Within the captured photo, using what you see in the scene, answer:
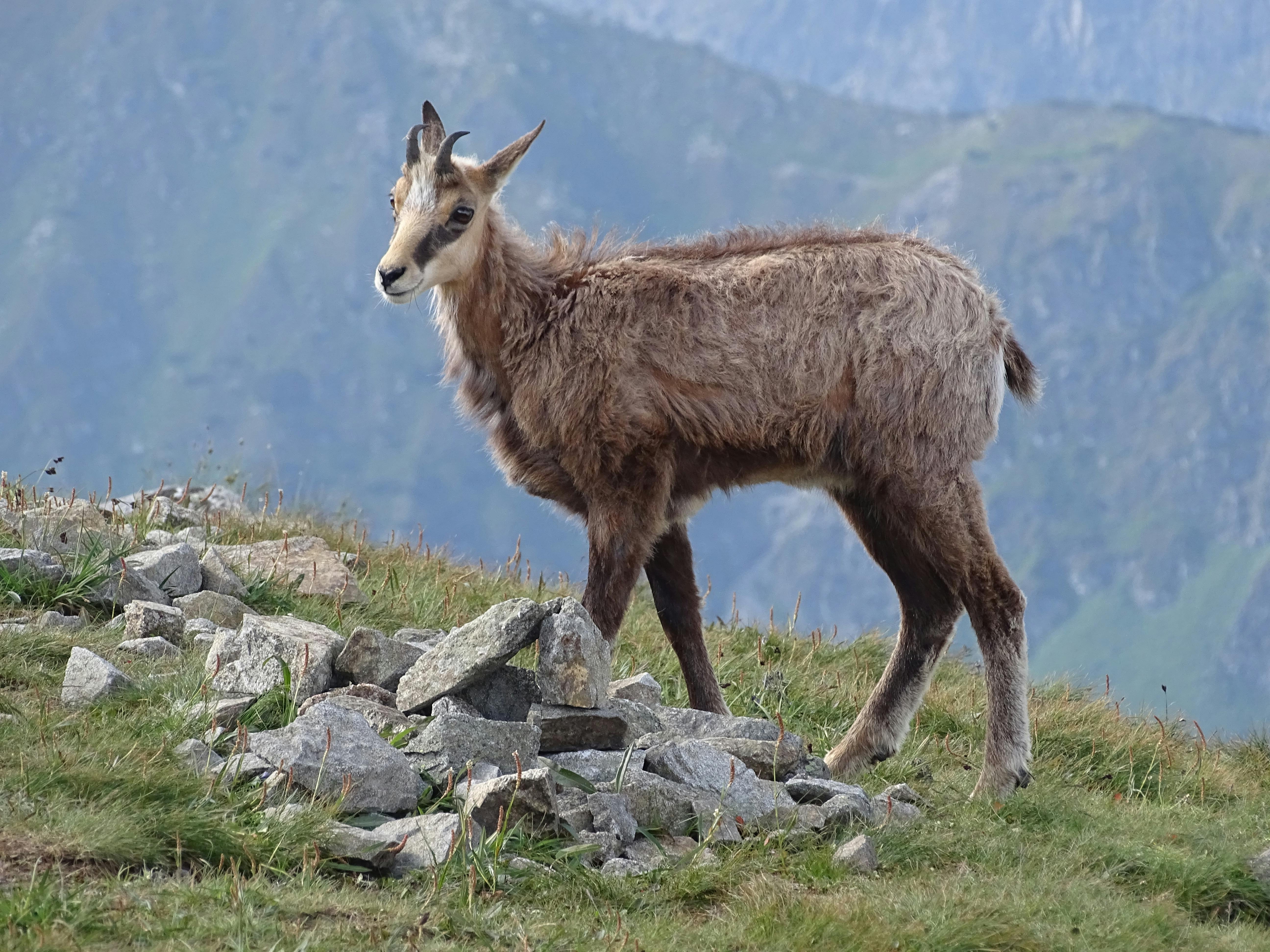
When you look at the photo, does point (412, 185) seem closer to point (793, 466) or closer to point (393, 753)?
point (793, 466)

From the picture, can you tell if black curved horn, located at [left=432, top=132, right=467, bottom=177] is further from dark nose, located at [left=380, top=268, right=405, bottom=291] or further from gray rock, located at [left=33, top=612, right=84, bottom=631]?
gray rock, located at [left=33, top=612, right=84, bottom=631]

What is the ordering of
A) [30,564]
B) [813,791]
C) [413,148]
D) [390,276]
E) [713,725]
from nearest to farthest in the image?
1. [813,791]
2. [713,725]
3. [390,276]
4. [30,564]
5. [413,148]

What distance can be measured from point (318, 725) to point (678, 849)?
1422mm

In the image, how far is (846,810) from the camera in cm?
610

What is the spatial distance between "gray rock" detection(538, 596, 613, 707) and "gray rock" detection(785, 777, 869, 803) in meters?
0.88

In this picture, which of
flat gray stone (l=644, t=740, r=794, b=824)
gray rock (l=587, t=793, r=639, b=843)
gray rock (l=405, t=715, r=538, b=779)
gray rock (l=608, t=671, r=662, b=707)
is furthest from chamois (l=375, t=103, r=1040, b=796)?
gray rock (l=587, t=793, r=639, b=843)

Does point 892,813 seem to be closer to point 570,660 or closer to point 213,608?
point 570,660

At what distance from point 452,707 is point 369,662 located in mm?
596

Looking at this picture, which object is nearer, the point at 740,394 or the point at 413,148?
the point at 740,394

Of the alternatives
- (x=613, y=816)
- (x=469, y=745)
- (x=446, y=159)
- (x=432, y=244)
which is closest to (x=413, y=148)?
(x=446, y=159)

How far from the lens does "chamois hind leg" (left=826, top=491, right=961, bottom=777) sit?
7.55 metres

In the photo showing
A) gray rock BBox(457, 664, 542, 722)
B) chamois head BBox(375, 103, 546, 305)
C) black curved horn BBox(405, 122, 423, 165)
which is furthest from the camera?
black curved horn BBox(405, 122, 423, 165)

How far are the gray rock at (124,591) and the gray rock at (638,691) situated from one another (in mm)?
2243

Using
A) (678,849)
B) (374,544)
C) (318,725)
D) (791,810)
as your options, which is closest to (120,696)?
(318,725)
